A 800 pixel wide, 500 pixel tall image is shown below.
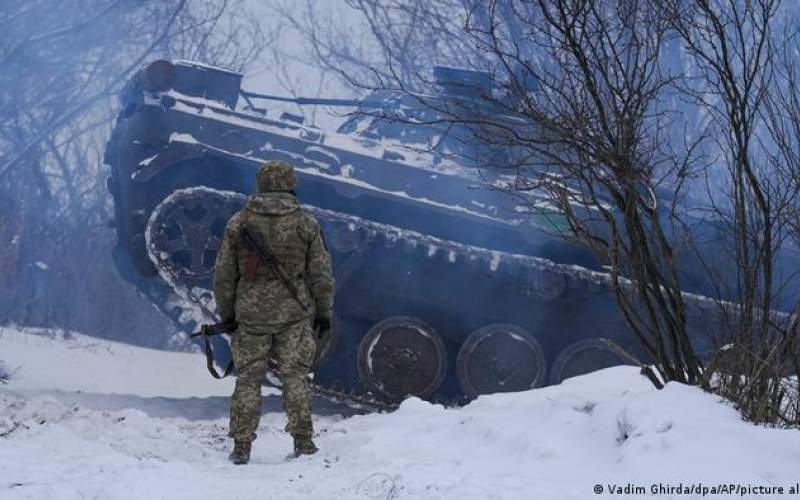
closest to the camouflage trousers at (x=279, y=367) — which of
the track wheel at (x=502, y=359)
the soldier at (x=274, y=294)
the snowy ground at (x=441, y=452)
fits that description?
the soldier at (x=274, y=294)

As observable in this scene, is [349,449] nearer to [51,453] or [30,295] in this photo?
[51,453]

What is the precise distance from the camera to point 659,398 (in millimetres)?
5465

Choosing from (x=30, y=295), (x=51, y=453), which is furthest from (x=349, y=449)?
(x=30, y=295)

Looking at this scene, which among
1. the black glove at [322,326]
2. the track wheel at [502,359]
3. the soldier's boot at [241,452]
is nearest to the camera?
the soldier's boot at [241,452]

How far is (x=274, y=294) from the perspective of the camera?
6.22 metres

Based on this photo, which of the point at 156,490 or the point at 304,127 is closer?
the point at 156,490

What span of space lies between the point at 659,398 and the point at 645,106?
4.99 ft

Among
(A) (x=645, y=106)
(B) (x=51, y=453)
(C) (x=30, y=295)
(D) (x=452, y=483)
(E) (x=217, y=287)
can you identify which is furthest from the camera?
(C) (x=30, y=295)

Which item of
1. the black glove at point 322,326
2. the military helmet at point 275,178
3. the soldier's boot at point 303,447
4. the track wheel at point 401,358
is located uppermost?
the military helmet at point 275,178

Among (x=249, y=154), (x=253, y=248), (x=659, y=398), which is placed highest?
(x=249, y=154)

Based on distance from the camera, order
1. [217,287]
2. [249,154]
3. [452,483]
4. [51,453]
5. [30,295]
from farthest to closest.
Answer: [30,295] < [249,154] < [217,287] < [51,453] < [452,483]

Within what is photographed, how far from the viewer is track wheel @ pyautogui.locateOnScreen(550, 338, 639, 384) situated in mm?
11539

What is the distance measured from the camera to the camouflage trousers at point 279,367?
616 centimetres

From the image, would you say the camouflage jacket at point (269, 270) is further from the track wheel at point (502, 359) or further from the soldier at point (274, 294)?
the track wheel at point (502, 359)
